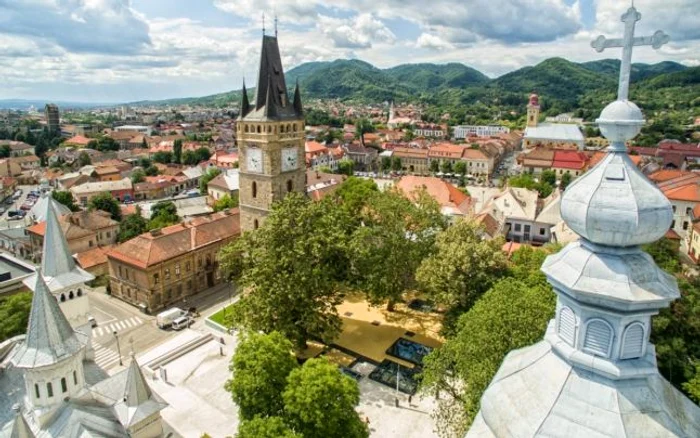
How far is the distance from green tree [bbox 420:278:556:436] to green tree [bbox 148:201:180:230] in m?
44.3

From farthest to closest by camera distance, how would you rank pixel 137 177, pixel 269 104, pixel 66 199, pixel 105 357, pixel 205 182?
pixel 137 177 < pixel 205 182 < pixel 66 199 < pixel 269 104 < pixel 105 357

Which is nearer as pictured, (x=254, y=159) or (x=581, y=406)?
(x=581, y=406)

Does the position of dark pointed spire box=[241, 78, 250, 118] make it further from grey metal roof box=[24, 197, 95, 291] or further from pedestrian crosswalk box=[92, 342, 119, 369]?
pedestrian crosswalk box=[92, 342, 119, 369]

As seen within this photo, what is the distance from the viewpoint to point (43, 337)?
1742 cm

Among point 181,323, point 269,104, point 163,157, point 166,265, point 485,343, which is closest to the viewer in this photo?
point 485,343

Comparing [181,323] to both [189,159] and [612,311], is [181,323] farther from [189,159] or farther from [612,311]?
[189,159]

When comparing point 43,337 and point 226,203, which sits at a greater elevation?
point 43,337

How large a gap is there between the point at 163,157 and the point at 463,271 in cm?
11573

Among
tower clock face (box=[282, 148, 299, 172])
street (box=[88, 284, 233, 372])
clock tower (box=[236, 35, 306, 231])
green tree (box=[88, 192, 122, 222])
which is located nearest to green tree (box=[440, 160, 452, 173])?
green tree (box=[88, 192, 122, 222])

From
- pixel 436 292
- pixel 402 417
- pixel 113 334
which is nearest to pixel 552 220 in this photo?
pixel 436 292

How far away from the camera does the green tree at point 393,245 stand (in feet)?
104

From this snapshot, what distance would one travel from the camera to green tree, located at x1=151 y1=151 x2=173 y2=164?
409 ft

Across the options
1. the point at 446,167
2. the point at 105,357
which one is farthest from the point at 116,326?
the point at 446,167

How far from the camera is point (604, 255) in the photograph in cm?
668
